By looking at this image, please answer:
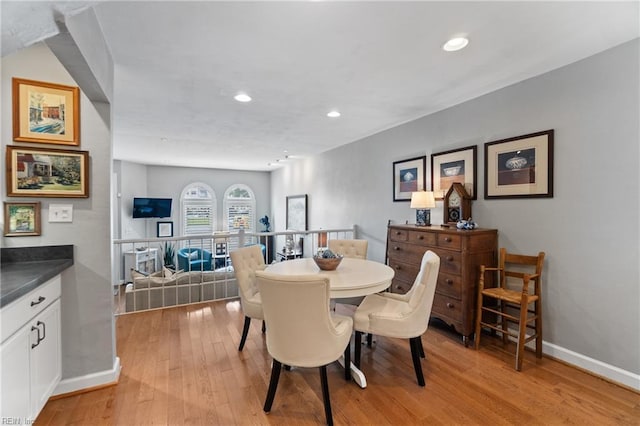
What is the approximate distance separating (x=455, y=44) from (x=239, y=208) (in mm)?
7903

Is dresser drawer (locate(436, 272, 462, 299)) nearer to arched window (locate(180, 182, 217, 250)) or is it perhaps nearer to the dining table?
the dining table

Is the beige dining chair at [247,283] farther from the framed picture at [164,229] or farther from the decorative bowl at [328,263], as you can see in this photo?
the framed picture at [164,229]

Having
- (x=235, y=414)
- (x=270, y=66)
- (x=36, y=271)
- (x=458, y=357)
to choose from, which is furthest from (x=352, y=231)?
(x=36, y=271)

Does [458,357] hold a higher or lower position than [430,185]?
lower

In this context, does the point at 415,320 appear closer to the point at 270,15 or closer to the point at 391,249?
the point at 391,249

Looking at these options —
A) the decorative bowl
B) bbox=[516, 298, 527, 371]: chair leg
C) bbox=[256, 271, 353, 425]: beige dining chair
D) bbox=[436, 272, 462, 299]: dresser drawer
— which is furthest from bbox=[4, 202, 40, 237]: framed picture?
bbox=[516, 298, 527, 371]: chair leg

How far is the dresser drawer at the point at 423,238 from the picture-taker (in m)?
2.94

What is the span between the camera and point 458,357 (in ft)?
8.23

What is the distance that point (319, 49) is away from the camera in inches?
83.3

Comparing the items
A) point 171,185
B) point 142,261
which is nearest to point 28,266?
point 142,261

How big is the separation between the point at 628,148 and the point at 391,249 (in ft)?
7.17

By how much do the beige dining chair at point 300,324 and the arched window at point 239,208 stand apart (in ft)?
24.6

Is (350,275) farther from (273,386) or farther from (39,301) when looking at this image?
(39,301)

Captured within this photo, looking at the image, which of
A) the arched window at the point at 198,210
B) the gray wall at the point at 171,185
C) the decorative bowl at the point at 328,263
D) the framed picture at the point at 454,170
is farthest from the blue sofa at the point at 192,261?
the framed picture at the point at 454,170
